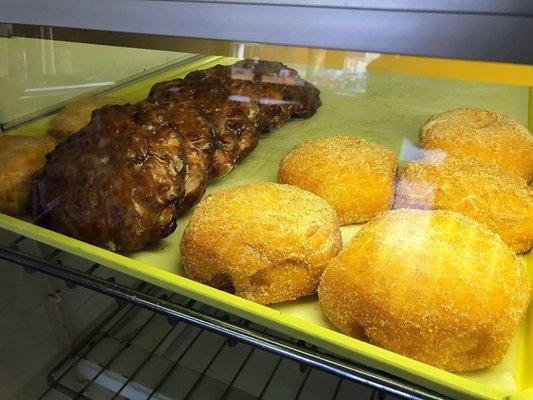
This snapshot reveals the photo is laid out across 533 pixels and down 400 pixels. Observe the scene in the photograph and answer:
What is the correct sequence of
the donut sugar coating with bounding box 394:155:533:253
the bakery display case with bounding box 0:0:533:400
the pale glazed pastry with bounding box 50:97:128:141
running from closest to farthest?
the bakery display case with bounding box 0:0:533:400, the donut sugar coating with bounding box 394:155:533:253, the pale glazed pastry with bounding box 50:97:128:141

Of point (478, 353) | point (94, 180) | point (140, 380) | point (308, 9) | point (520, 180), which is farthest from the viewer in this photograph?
point (140, 380)

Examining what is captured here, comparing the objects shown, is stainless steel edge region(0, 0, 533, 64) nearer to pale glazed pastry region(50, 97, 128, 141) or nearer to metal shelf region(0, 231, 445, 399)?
metal shelf region(0, 231, 445, 399)

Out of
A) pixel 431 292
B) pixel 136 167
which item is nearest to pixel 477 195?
pixel 431 292

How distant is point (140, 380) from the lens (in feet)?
5.35

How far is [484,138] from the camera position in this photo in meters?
1.46

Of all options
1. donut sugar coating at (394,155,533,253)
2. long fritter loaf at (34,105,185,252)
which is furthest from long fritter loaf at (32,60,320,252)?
donut sugar coating at (394,155,533,253)

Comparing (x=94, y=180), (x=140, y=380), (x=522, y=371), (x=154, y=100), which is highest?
(x=154, y=100)

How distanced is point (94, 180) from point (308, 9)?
2.71ft

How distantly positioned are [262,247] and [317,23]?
0.67 metres

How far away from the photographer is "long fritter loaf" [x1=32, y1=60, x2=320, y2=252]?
117 cm

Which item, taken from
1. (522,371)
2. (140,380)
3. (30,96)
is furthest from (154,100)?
(522,371)

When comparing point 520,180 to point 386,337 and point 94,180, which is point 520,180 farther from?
point 94,180

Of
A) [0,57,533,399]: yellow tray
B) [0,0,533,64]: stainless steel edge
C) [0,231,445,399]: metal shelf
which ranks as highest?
[0,0,533,64]: stainless steel edge

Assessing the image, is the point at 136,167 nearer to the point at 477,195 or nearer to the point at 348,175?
the point at 348,175
